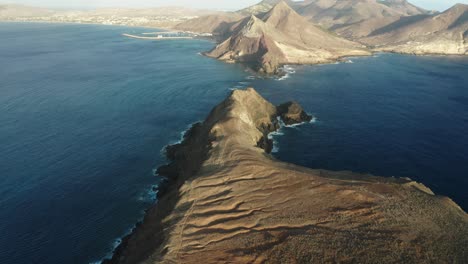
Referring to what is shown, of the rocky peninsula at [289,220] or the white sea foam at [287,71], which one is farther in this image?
the white sea foam at [287,71]

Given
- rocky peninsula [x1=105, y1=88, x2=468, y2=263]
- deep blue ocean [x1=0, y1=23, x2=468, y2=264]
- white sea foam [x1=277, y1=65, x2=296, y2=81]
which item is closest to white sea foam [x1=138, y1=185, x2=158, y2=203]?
deep blue ocean [x1=0, y1=23, x2=468, y2=264]

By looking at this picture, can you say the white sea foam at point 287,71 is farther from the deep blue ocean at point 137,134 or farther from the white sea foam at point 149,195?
the white sea foam at point 149,195

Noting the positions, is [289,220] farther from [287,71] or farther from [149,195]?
[287,71]

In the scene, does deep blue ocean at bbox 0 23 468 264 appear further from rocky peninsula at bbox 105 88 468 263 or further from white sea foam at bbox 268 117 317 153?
rocky peninsula at bbox 105 88 468 263

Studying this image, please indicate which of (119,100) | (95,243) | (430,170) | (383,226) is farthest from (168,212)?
(119,100)

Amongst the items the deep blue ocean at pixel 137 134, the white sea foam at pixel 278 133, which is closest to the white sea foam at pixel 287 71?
the deep blue ocean at pixel 137 134

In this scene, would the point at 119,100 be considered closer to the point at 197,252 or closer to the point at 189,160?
the point at 189,160

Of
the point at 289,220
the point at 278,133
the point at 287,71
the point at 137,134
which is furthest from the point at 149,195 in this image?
the point at 287,71
